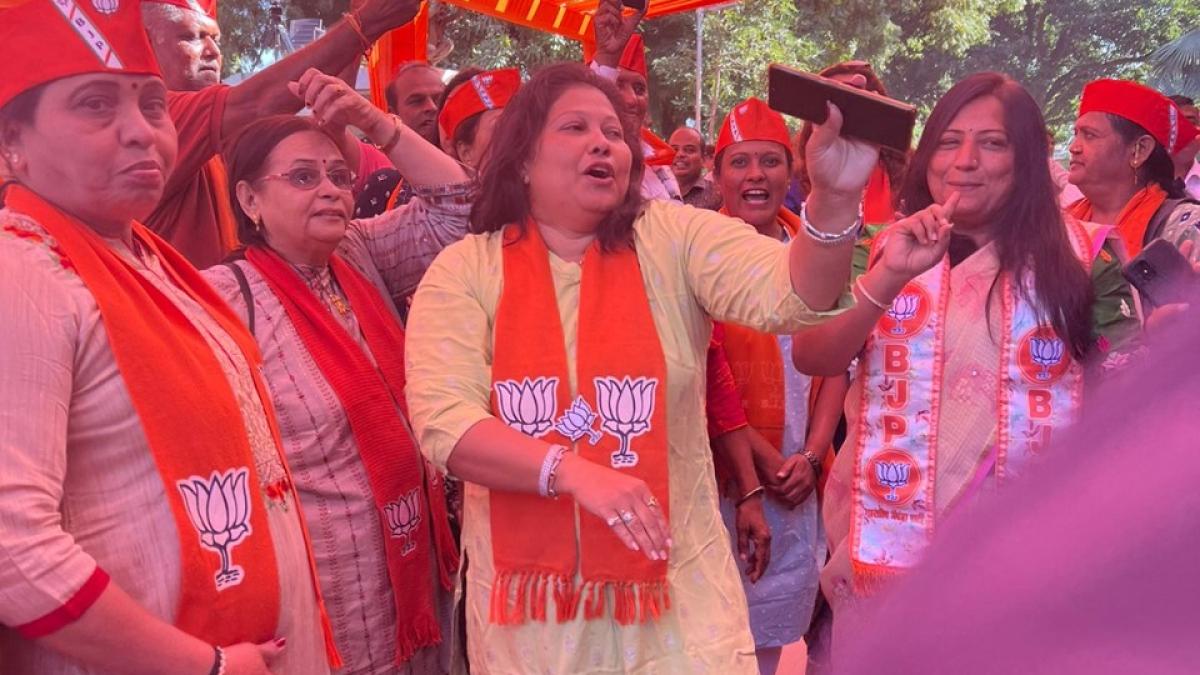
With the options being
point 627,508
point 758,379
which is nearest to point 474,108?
point 758,379

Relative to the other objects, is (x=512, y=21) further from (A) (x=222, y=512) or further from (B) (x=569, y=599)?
(A) (x=222, y=512)

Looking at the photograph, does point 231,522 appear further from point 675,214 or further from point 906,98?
point 906,98

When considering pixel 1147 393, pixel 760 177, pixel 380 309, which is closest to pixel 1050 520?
pixel 1147 393

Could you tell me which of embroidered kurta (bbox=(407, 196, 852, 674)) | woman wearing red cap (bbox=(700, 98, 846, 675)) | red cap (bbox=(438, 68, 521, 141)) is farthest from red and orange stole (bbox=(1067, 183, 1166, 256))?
embroidered kurta (bbox=(407, 196, 852, 674))

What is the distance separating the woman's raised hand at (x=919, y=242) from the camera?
6.54 feet

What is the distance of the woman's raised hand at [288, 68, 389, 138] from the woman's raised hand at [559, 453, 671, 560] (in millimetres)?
1127

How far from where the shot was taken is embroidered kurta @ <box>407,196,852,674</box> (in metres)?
2.10

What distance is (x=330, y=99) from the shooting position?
2.56 metres

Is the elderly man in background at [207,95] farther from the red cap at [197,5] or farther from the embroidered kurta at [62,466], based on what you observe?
the embroidered kurta at [62,466]

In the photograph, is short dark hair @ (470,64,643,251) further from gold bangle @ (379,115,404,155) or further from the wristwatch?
the wristwatch

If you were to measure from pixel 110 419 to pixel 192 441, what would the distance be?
0.40ft

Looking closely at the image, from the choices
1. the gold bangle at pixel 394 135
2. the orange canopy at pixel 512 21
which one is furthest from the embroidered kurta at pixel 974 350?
the orange canopy at pixel 512 21

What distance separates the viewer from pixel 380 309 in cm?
275

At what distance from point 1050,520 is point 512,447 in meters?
1.64
